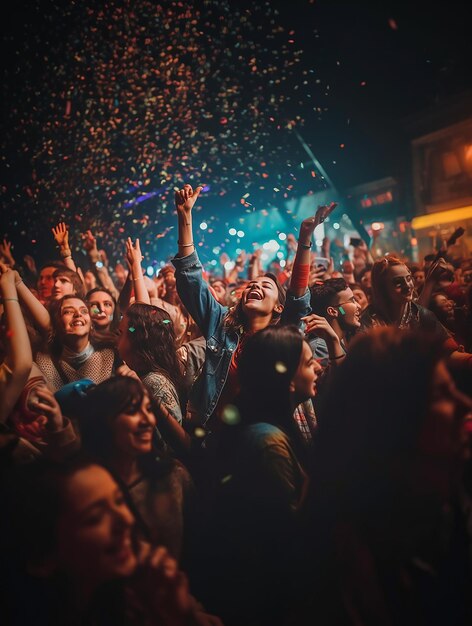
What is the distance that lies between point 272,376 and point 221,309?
1.08 meters

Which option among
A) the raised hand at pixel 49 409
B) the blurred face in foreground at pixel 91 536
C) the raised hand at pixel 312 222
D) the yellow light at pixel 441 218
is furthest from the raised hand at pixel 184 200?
the yellow light at pixel 441 218

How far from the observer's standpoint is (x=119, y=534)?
154cm

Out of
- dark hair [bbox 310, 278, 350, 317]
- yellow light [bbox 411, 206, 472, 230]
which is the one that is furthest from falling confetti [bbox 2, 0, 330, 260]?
yellow light [bbox 411, 206, 472, 230]

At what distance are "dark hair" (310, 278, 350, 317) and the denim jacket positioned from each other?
0.42 meters

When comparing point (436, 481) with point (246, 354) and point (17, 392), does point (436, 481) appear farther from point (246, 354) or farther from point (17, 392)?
point (17, 392)

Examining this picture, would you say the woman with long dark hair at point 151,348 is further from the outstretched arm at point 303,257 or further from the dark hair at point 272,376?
the outstretched arm at point 303,257

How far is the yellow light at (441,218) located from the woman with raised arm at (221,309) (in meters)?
12.0

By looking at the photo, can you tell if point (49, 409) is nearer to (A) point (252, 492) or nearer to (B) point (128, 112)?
(A) point (252, 492)

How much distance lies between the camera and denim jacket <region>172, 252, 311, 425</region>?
2.77 meters

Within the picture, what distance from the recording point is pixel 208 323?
291 centimetres

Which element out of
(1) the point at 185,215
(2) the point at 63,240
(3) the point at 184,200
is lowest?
(1) the point at 185,215

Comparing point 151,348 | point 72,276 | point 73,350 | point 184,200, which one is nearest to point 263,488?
point 151,348

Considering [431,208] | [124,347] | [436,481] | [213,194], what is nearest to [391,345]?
[436,481]

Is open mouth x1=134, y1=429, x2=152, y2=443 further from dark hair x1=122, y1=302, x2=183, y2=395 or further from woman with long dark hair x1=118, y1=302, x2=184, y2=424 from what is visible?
dark hair x1=122, y1=302, x2=183, y2=395
